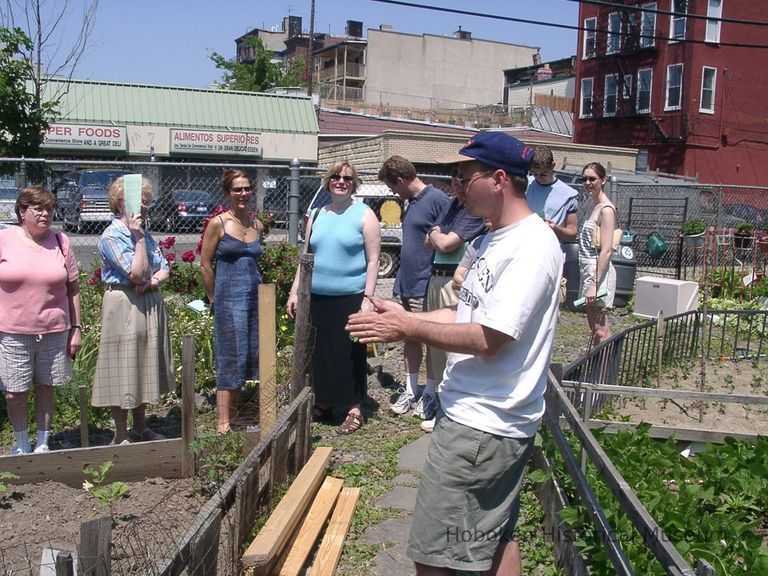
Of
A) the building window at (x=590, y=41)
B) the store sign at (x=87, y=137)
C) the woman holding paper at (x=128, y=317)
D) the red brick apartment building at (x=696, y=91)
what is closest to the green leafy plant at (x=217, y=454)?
the woman holding paper at (x=128, y=317)

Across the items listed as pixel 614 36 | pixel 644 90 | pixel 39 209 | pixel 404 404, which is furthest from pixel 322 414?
pixel 614 36

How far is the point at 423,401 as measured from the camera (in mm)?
6090

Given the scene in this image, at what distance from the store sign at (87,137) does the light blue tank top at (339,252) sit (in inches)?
961

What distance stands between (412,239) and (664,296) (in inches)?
230

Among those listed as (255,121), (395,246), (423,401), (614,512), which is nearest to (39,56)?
(395,246)

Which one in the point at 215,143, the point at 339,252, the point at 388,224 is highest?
the point at 215,143

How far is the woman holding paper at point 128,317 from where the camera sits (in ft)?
16.8

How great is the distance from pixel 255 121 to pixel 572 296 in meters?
22.9

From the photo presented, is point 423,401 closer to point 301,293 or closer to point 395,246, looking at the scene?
point 301,293

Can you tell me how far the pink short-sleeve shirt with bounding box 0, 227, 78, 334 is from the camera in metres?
4.88

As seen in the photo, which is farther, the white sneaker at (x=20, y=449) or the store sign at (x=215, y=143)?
the store sign at (x=215, y=143)

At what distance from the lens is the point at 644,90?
3688 centimetres

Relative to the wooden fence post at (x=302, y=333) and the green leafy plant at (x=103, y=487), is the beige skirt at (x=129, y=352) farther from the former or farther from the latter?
the wooden fence post at (x=302, y=333)

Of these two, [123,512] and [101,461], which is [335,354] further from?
[123,512]
